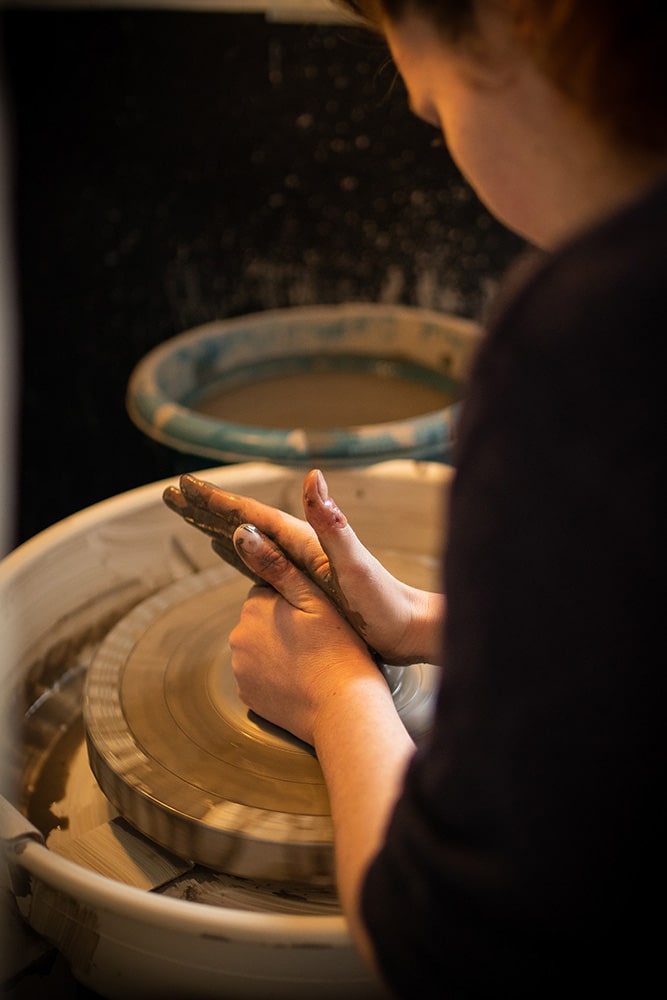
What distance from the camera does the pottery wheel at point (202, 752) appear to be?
103 cm

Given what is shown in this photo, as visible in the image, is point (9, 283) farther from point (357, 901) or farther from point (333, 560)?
point (357, 901)

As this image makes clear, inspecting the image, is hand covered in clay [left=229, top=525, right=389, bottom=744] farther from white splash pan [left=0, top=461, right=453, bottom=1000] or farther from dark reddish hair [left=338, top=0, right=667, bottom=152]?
dark reddish hair [left=338, top=0, right=667, bottom=152]

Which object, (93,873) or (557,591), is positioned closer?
(557,591)

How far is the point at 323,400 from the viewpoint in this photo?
2.42 metres

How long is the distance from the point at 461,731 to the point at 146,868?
69 cm

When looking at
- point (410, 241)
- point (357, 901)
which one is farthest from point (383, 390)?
point (357, 901)

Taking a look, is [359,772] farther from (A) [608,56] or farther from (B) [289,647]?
(A) [608,56]

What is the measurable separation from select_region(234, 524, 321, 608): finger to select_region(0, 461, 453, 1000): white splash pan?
0.36 m

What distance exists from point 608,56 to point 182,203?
2407 mm

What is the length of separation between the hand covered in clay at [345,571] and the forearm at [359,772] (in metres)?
0.12

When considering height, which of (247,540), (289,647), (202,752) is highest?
A: (247,540)

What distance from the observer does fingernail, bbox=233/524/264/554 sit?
1095mm

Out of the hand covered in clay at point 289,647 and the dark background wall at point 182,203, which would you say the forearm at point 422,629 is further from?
the dark background wall at point 182,203

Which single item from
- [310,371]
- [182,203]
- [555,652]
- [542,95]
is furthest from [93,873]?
[182,203]
